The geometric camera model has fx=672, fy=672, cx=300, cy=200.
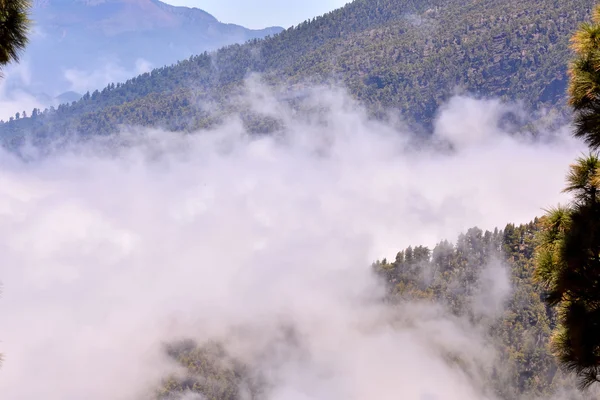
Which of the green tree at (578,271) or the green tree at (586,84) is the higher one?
the green tree at (586,84)

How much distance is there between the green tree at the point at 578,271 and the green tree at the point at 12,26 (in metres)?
11.3

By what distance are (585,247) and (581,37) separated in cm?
449

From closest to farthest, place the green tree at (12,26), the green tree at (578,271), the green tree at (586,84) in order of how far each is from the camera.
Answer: the green tree at (12,26) < the green tree at (586,84) < the green tree at (578,271)

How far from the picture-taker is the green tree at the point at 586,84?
44.6 feet

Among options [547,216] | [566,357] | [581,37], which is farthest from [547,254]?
[581,37]

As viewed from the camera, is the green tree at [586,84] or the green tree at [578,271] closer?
the green tree at [586,84]

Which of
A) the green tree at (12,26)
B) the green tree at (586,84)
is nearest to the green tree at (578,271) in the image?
the green tree at (586,84)

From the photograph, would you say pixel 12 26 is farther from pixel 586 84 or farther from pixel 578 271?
pixel 578 271

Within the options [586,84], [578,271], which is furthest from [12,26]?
[578,271]

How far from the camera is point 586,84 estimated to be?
13703 mm

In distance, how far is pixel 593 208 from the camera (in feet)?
45.9

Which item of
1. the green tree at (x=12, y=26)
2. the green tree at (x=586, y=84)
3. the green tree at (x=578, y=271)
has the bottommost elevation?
the green tree at (x=578, y=271)

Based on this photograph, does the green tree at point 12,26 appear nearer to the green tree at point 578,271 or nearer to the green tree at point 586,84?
the green tree at point 586,84

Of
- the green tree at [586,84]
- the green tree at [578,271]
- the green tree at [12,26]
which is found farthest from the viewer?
the green tree at [578,271]
